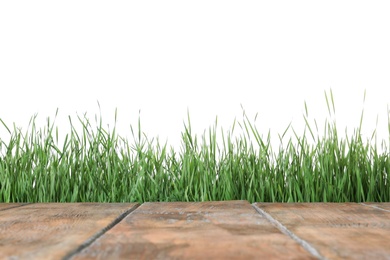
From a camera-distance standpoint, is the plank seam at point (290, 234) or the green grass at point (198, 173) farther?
the green grass at point (198, 173)

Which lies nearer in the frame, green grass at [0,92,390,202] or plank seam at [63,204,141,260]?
plank seam at [63,204,141,260]

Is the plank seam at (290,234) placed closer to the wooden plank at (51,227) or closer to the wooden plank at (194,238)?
the wooden plank at (194,238)

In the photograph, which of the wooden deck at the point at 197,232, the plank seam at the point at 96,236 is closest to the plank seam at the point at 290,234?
the wooden deck at the point at 197,232

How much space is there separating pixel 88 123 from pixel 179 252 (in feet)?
5.07

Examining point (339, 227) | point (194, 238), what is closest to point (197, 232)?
point (194, 238)

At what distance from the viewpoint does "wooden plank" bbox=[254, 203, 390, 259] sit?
890 millimetres

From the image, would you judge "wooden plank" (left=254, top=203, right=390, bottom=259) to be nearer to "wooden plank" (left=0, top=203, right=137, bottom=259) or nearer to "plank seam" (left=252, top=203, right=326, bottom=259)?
"plank seam" (left=252, top=203, right=326, bottom=259)

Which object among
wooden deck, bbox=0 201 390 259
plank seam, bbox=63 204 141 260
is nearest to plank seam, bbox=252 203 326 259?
wooden deck, bbox=0 201 390 259

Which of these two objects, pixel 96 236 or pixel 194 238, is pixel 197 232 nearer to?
pixel 194 238

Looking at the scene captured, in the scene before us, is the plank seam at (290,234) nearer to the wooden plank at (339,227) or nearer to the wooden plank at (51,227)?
the wooden plank at (339,227)

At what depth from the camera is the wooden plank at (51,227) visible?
0.91m

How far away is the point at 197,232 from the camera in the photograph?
1.09 metres

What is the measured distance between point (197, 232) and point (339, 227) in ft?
1.07

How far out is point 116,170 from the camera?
2.17 metres
